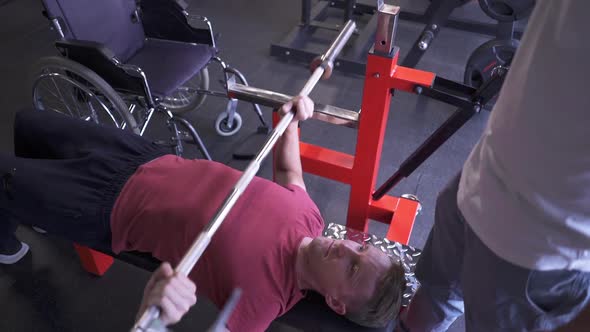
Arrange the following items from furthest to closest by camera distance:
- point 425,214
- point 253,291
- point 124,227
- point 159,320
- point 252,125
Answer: point 252,125 < point 425,214 < point 124,227 < point 253,291 < point 159,320

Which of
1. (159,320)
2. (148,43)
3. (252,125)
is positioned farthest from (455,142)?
(159,320)

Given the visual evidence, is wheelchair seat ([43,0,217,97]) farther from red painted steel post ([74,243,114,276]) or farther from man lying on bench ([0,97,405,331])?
red painted steel post ([74,243,114,276])

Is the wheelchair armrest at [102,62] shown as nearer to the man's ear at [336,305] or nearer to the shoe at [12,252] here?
the shoe at [12,252]

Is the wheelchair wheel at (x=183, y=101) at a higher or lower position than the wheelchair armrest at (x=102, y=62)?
lower

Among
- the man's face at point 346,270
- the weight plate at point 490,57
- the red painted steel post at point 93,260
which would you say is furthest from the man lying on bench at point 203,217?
the weight plate at point 490,57

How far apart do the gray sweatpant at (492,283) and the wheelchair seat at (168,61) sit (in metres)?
1.55

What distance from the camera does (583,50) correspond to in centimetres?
61

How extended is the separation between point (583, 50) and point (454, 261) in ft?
1.93

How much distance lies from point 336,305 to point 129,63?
1.81 metres

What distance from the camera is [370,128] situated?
147 cm

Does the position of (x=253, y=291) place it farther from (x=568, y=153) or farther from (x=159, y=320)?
(x=568, y=153)

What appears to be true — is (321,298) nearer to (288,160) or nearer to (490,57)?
(288,160)

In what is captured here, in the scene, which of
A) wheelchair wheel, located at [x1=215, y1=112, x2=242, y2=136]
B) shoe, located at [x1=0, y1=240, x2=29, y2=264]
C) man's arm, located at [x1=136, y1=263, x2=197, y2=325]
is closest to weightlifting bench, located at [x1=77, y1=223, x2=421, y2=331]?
man's arm, located at [x1=136, y1=263, x2=197, y2=325]

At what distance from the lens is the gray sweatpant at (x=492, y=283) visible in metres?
0.82
